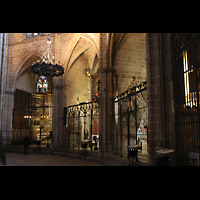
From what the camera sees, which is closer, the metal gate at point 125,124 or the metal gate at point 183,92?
the metal gate at point 183,92

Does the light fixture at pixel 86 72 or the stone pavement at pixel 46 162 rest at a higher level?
the light fixture at pixel 86 72

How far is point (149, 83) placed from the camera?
6.38 m

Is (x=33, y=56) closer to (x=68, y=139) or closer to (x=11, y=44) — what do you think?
(x=11, y=44)

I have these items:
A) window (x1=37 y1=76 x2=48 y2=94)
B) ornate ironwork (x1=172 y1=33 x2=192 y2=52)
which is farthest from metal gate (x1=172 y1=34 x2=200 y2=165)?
window (x1=37 y1=76 x2=48 y2=94)

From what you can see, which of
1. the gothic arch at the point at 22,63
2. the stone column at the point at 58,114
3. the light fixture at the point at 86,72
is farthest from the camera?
the gothic arch at the point at 22,63

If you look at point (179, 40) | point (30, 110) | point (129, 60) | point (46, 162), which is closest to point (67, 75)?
point (129, 60)

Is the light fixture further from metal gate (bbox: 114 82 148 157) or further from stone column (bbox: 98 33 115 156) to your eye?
metal gate (bbox: 114 82 148 157)

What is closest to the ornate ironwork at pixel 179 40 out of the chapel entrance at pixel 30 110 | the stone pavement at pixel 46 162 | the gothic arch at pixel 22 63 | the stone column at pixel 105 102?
the stone column at pixel 105 102

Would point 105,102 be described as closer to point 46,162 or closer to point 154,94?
point 46,162

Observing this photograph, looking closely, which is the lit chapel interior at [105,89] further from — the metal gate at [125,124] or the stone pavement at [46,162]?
the stone pavement at [46,162]

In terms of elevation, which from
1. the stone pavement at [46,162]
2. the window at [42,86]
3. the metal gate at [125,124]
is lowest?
the stone pavement at [46,162]

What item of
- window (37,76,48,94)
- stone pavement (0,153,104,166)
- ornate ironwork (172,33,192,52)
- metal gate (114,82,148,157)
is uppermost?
window (37,76,48,94)

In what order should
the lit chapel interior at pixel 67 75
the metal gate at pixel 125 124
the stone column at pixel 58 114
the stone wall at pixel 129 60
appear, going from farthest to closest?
the stone column at pixel 58 114
the lit chapel interior at pixel 67 75
the stone wall at pixel 129 60
the metal gate at pixel 125 124

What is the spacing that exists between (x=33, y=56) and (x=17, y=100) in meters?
3.88
